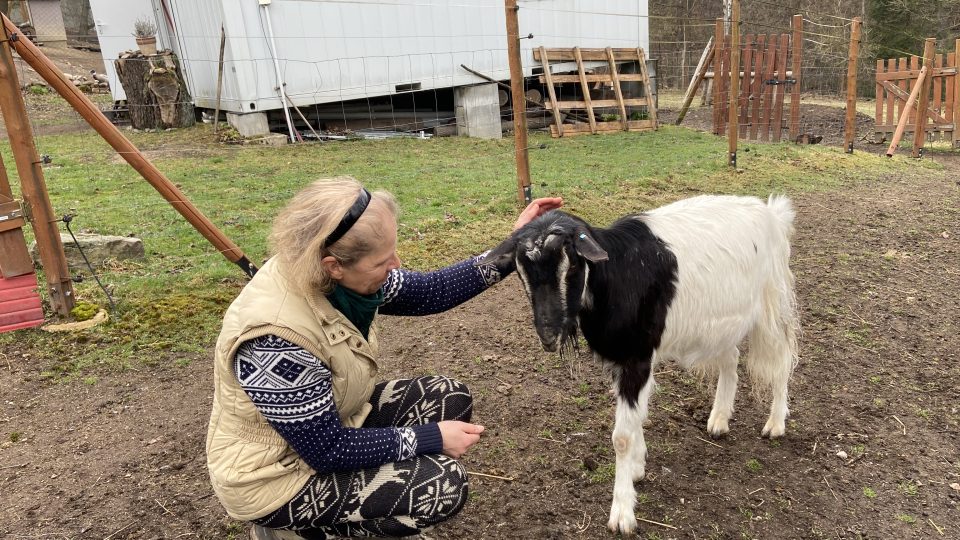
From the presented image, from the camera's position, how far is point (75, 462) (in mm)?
3371

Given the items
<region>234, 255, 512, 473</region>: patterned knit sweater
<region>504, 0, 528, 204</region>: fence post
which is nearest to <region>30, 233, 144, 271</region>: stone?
<region>504, 0, 528, 204</region>: fence post

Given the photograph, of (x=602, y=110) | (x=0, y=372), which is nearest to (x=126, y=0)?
(x=602, y=110)

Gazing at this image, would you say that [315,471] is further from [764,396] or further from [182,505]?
[764,396]

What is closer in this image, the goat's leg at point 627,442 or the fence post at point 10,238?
the goat's leg at point 627,442

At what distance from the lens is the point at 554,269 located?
256cm

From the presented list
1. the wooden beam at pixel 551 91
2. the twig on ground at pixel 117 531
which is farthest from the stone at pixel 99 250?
the wooden beam at pixel 551 91

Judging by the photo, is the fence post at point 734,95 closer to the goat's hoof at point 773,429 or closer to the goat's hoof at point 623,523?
the goat's hoof at point 773,429

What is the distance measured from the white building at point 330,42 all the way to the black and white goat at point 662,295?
1074 cm

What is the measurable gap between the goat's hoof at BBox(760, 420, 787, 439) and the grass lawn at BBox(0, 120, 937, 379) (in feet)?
11.0

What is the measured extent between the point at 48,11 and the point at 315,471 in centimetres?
3180

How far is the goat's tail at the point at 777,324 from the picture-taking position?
3.49 m

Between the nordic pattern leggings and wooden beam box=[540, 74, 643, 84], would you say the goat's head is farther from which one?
wooden beam box=[540, 74, 643, 84]

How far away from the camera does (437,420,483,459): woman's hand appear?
87.1 inches

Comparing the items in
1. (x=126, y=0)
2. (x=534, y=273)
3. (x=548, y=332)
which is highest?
(x=126, y=0)
